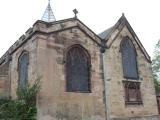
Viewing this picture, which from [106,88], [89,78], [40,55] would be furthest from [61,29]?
[106,88]

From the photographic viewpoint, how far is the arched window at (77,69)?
45.6 ft

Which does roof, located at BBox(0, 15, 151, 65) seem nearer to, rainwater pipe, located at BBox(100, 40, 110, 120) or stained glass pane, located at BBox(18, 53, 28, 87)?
rainwater pipe, located at BBox(100, 40, 110, 120)

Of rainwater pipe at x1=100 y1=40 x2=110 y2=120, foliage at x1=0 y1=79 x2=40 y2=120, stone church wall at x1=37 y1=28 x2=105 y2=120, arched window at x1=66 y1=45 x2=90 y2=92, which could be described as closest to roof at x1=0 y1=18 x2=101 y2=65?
stone church wall at x1=37 y1=28 x2=105 y2=120

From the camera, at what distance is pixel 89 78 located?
14.7 metres

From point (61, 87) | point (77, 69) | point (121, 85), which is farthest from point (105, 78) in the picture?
point (61, 87)

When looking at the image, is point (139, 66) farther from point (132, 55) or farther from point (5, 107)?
point (5, 107)

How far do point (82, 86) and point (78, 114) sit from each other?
6.01 feet

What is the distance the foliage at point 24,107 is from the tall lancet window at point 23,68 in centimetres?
238

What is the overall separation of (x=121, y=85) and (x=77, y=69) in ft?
12.4

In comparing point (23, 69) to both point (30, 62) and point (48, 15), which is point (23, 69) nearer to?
point (30, 62)

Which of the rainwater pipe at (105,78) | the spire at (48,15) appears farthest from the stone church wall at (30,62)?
the spire at (48,15)

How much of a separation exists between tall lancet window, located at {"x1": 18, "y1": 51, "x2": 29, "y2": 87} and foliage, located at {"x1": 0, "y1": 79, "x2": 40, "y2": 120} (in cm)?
238

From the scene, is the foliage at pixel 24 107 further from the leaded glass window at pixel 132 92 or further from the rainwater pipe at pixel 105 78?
the leaded glass window at pixel 132 92

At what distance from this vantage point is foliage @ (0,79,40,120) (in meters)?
11.6
